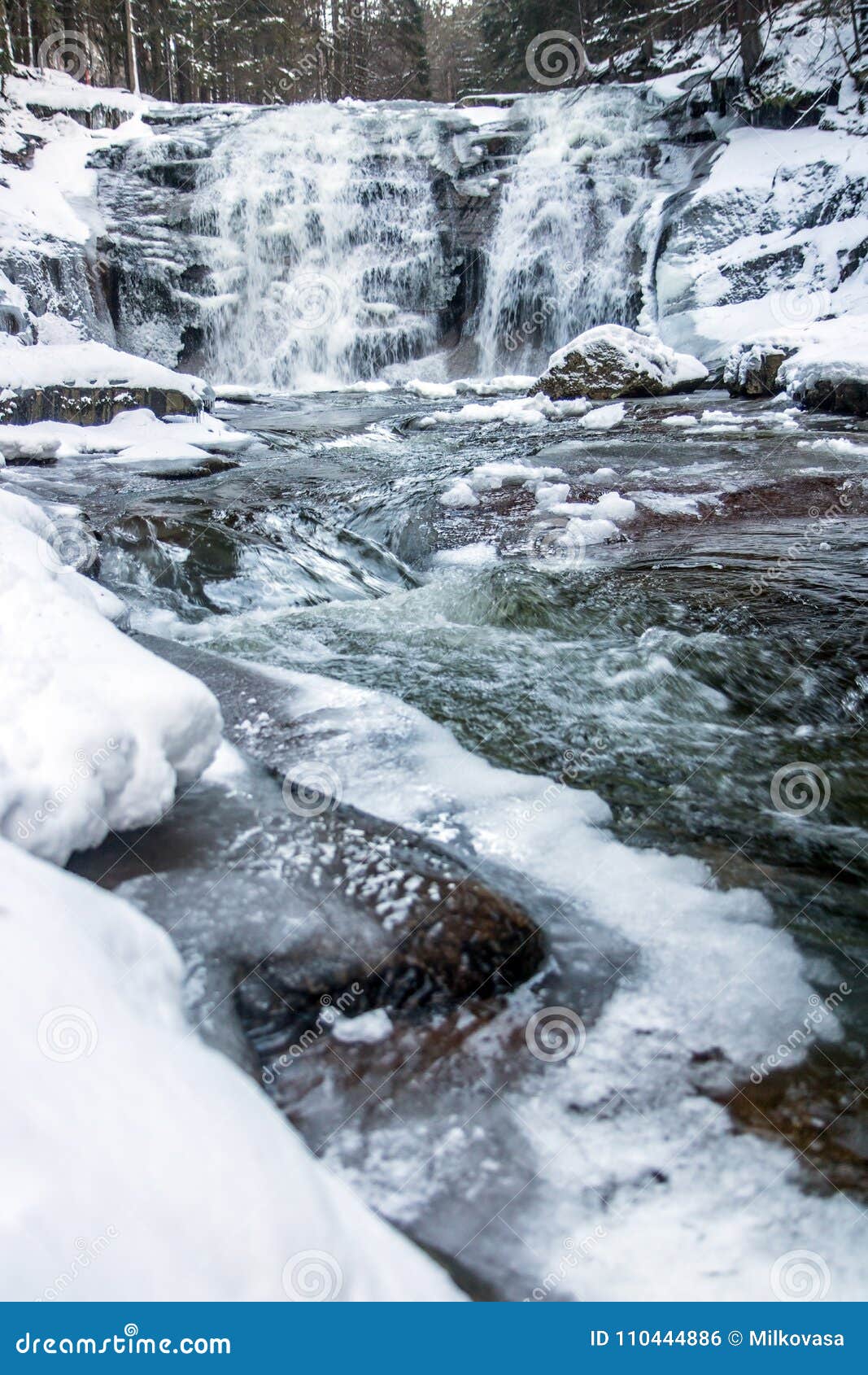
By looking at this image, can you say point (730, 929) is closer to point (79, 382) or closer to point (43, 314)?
point (79, 382)

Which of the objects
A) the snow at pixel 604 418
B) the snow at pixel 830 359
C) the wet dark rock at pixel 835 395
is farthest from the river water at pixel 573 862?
the snow at pixel 830 359

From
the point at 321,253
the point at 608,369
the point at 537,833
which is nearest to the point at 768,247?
the point at 608,369

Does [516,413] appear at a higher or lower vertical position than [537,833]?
higher

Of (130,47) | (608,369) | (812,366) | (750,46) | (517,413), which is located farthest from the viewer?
(130,47)

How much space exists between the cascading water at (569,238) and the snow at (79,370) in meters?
7.34

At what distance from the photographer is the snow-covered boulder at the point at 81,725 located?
139 centimetres

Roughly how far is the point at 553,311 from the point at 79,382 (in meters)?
8.63

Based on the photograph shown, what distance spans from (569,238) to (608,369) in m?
5.52

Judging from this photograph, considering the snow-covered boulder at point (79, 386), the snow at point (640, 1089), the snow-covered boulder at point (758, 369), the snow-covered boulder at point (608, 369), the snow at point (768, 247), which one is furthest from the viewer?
the snow at point (768, 247)

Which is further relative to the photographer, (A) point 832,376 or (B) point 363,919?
(A) point 832,376

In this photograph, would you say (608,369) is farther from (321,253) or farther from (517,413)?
(321,253)

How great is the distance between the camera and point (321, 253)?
14.1 metres

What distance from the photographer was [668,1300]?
3.41 feet

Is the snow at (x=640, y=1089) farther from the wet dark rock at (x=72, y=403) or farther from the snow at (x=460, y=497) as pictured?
the wet dark rock at (x=72, y=403)
